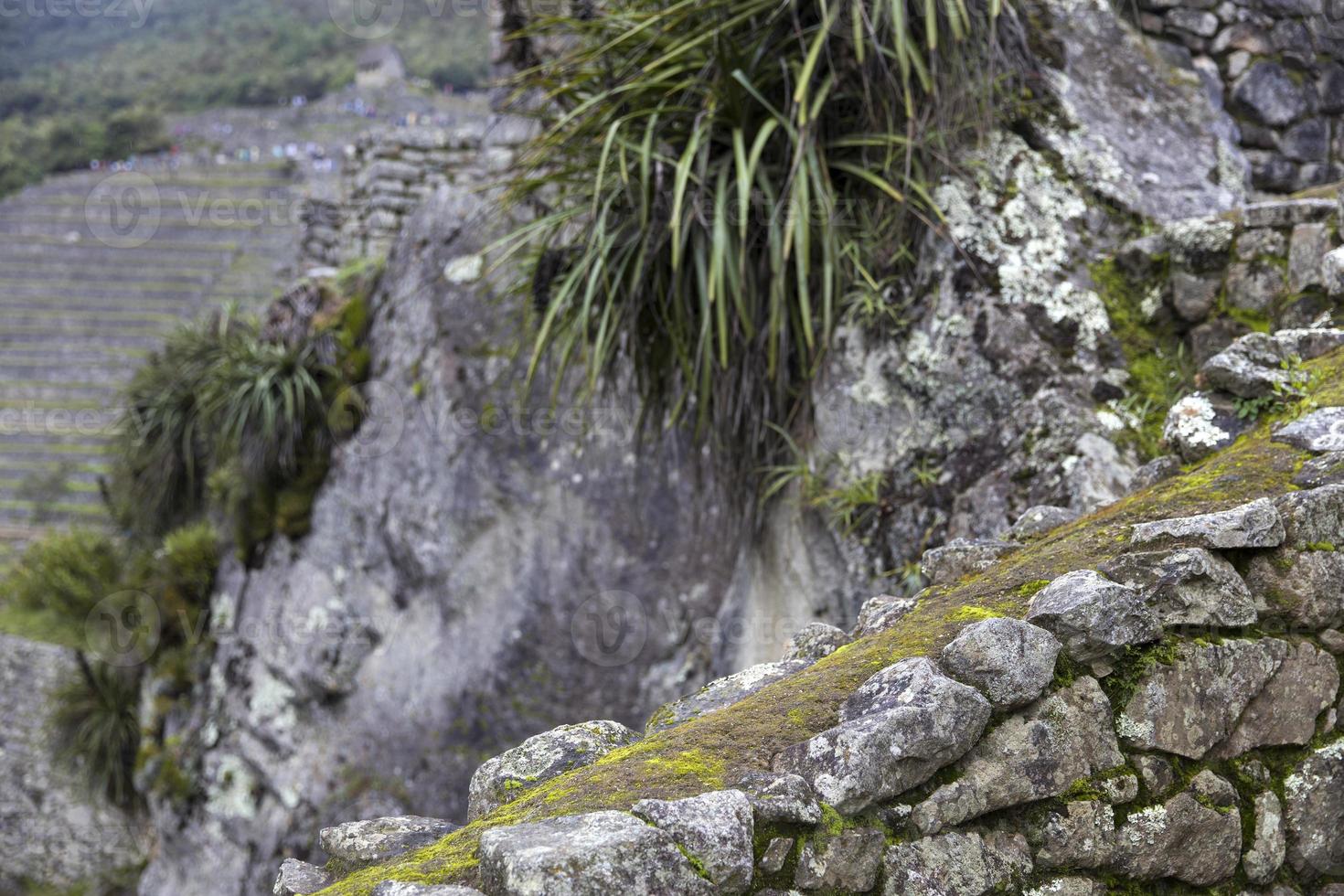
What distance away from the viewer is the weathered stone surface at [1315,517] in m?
1.62

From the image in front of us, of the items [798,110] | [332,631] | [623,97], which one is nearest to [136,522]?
[332,631]

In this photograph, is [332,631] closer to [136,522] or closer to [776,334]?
[776,334]

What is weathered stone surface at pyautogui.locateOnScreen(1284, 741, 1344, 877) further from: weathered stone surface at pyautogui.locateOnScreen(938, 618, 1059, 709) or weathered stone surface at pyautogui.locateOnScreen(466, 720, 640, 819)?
weathered stone surface at pyautogui.locateOnScreen(466, 720, 640, 819)

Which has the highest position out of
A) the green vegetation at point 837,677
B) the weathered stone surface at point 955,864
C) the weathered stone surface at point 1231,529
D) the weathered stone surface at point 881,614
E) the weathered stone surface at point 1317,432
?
the weathered stone surface at point 1231,529

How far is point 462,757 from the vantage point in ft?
16.5

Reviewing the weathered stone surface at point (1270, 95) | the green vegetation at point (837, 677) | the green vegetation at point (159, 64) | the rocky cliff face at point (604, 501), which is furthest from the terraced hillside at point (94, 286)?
the green vegetation at point (837, 677)

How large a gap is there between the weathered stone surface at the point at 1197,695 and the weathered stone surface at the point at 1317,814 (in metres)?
0.13

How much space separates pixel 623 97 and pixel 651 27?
0.90ft

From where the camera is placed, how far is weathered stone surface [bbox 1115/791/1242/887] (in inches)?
57.0

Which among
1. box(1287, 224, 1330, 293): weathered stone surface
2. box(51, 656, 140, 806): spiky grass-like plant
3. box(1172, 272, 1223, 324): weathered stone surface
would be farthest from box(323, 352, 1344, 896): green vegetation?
box(51, 656, 140, 806): spiky grass-like plant

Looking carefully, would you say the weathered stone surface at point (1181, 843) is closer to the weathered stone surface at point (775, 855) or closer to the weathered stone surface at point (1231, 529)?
the weathered stone surface at point (1231, 529)

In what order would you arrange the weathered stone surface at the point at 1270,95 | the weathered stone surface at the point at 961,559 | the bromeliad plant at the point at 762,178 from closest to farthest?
the weathered stone surface at the point at 961,559 → the bromeliad plant at the point at 762,178 → the weathered stone surface at the point at 1270,95

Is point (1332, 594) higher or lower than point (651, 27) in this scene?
lower

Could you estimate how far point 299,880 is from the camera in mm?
1466
